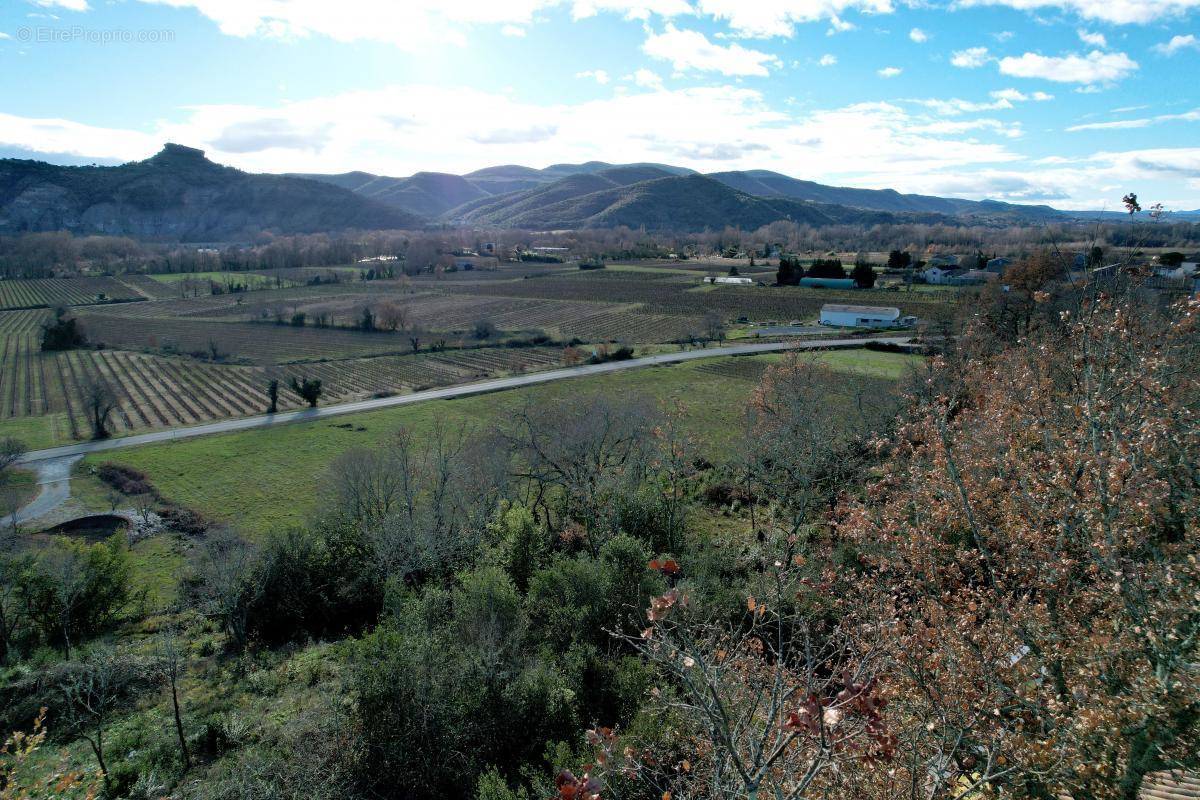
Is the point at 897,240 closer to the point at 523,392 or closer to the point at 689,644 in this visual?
the point at 523,392

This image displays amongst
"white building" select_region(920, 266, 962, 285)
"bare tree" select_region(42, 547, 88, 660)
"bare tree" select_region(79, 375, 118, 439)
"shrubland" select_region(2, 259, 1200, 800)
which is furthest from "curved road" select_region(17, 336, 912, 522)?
"white building" select_region(920, 266, 962, 285)

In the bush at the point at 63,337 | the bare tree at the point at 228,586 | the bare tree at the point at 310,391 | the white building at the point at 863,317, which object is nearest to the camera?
the bare tree at the point at 228,586

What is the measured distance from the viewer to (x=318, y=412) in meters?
56.5

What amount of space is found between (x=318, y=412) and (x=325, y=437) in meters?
7.84

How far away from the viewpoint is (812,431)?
28.5m

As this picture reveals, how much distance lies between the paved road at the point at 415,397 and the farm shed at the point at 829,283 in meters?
40.8

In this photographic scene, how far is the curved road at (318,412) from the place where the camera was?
42.6 meters

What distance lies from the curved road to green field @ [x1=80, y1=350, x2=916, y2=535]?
71.4 inches

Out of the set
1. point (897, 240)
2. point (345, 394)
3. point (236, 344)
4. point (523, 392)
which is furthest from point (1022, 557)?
point (897, 240)

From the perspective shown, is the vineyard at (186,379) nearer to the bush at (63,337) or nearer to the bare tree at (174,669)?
the bush at (63,337)

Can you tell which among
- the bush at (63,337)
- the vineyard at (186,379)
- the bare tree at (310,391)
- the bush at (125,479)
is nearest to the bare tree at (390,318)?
the vineyard at (186,379)

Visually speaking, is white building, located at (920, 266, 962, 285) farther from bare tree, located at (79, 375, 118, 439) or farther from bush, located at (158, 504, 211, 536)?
bare tree, located at (79, 375, 118, 439)

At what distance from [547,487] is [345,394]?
106ft

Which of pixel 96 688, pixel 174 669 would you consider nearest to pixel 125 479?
pixel 96 688
